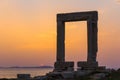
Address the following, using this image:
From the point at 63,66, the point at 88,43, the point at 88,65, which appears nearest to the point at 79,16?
the point at 88,43

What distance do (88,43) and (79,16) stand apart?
112 inches

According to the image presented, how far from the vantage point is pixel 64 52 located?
4678 centimetres

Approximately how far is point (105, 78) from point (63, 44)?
30.5 ft

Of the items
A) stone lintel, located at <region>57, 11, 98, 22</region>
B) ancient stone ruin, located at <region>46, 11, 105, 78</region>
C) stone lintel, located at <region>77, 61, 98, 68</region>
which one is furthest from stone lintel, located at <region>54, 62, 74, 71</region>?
stone lintel, located at <region>57, 11, 98, 22</region>

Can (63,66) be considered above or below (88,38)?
below

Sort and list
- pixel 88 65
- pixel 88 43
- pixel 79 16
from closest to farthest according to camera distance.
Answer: pixel 88 65 → pixel 88 43 → pixel 79 16

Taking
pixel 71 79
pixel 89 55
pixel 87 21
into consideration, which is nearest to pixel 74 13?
pixel 87 21

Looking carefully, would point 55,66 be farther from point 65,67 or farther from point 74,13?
point 74,13

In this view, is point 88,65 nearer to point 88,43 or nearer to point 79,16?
point 88,43

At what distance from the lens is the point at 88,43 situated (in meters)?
45.1

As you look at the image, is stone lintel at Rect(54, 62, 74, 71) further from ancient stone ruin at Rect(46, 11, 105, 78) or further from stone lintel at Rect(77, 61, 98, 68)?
stone lintel at Rect(77, 61, 98, 68)

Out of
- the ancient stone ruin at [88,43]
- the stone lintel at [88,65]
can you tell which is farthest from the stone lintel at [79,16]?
the stone lintel at [88,65]

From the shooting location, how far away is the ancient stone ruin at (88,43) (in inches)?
1751

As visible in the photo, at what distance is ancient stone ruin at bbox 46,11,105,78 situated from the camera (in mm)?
44469
